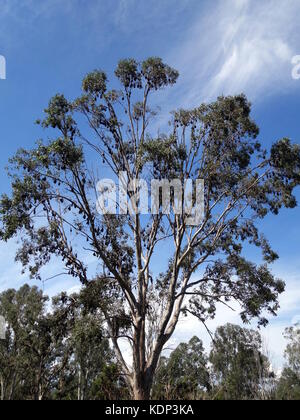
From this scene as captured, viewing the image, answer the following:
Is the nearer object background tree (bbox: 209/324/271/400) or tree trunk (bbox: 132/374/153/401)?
tree trunk (bbox: 132/374/153/401)

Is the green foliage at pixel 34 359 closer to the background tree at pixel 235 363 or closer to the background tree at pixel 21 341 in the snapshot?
the background tree at pixel 21 341

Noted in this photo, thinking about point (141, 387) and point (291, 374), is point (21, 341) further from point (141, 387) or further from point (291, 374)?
point (291, 374)

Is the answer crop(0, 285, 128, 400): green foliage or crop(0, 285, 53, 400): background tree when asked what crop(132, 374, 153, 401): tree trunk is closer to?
crop(0, 285, 128, 400): green foliage

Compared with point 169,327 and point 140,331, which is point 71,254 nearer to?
point 140,331

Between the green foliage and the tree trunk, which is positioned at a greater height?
the green foliage

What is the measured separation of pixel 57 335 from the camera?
13391 millimetres

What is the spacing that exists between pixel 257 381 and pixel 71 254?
35.6 metres

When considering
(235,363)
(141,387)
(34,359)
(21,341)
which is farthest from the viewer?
(235,363)

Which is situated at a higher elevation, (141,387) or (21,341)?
(21,341)

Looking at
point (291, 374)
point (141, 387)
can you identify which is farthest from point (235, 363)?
point (141, 387)

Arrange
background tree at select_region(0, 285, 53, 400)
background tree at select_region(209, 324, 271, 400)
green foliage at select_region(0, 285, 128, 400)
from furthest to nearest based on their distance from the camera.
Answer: background tree at select_region(209, 324, 271, 400)
background tree at select_region(0, 285, 53, 400)
green foliage at select_region(0, 285, 128, 400)

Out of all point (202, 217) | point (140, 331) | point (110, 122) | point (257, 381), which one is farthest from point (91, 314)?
point (257, 381)

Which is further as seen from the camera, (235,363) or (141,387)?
(235,363)

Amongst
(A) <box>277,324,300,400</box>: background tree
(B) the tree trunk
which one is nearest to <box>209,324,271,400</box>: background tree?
(A) <box>277,324,300,400</box>: background tree
